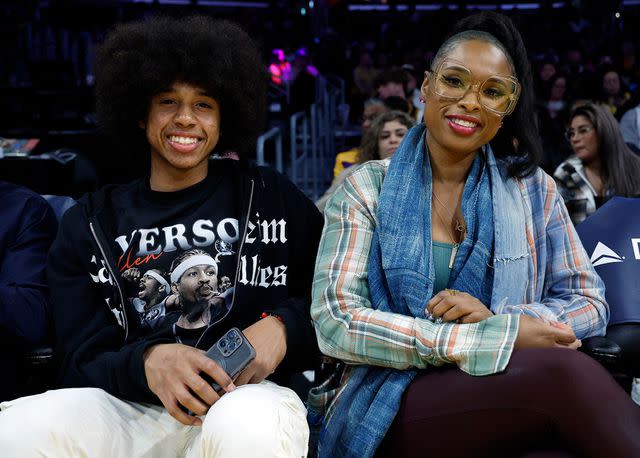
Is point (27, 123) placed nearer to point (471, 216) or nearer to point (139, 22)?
point (139, 22)

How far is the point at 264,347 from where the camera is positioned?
6.55 feet

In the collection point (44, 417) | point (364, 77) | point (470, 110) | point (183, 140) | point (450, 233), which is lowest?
point (364, 77)

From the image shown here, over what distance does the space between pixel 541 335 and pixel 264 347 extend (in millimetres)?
668

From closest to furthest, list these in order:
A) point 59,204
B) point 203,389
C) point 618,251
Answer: point 203,389, point 618,251, point 59,204

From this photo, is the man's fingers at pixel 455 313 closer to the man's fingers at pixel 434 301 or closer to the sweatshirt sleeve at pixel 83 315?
the man's fingers at pixel 434 301

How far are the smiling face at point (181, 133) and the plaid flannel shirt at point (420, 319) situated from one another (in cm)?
40

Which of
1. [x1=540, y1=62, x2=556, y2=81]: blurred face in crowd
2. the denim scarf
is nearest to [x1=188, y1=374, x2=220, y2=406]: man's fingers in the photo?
the denim scarf

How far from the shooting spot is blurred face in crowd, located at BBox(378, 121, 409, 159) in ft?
14.8

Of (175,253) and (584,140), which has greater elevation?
(175,253)

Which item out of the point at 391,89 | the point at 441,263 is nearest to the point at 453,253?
the point at 441,263

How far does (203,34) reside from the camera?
7.56ft

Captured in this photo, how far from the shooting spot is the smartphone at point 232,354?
71.3 inches

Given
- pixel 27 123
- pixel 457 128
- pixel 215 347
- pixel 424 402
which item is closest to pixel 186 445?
pixel 215 347

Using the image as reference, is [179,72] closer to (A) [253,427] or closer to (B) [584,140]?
(A) [253,427]
